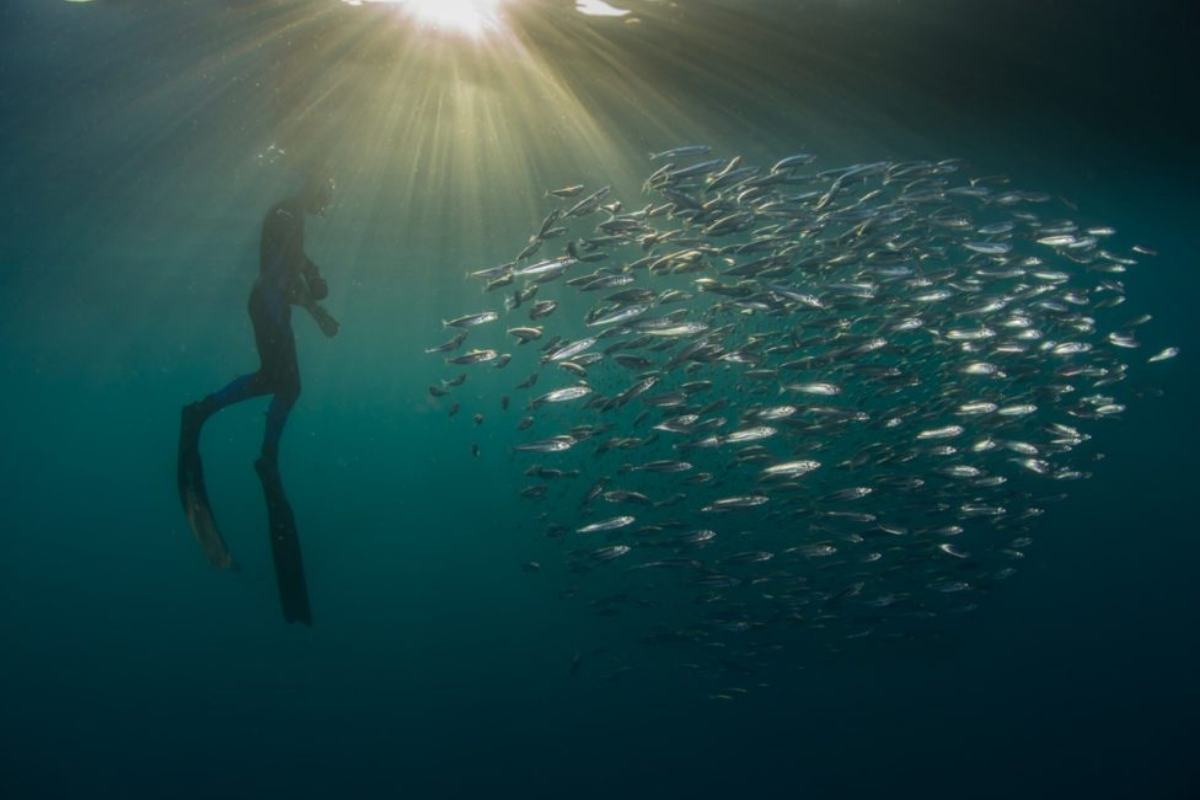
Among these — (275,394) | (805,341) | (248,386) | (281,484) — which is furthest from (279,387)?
(805,341)

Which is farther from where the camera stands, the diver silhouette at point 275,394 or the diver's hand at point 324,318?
the diver's hand at point 324,318

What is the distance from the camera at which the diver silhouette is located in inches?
237

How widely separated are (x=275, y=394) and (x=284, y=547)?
58.7 inches

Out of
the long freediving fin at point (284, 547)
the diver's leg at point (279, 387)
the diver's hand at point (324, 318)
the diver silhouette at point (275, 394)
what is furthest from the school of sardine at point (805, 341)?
the long freediving fin at point (284, 547)

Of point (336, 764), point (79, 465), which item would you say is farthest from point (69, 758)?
point (79, 465)

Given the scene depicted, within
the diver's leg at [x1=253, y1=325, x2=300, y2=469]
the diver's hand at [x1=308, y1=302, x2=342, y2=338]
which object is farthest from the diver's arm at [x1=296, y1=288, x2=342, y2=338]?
the diver's leg at [x1=253, y1=325, x2=300, y2=469]

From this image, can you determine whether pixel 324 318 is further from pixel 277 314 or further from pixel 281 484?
pixel 281 484

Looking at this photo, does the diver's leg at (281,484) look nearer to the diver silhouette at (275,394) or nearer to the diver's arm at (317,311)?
the diver silhouette at (275,394)

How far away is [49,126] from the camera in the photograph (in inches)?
510

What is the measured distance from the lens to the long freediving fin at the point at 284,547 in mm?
5973

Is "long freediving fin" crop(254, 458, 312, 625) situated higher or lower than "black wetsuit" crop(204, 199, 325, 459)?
lower

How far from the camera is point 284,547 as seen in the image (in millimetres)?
5965

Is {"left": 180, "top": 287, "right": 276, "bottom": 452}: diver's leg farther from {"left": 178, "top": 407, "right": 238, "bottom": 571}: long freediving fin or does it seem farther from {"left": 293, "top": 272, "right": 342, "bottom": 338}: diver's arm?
{"left": 293, "top": 272, "right": 342, "bottom": 338}: diver's arm

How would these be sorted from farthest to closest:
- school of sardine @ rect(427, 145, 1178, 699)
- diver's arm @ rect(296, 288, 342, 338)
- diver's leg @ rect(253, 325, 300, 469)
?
diver's arm @ rect(296, 288, 342, 338)
school of sardine @ rect(427, 145, 1178, 699)
diver's leg @ rect(253, 325, 300, 469)
